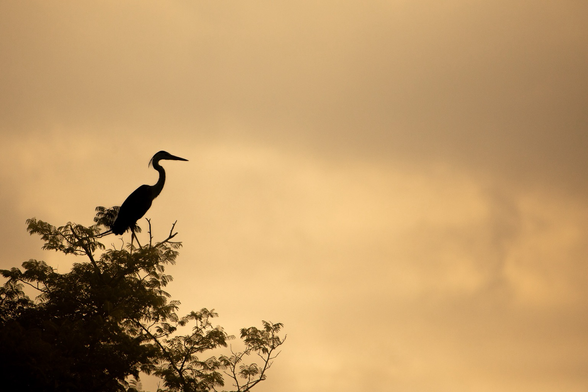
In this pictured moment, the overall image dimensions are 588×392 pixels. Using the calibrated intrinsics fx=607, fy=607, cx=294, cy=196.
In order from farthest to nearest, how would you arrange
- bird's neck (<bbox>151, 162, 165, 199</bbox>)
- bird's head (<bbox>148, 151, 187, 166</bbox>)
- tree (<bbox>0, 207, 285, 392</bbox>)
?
bird's head (<bbox>148, 151, 187, 166</bbox>)
bird's neck (<bbox>151, 162, 165, 199</bbox>)
tree (<bbox>0, 207, 285, 392</bbox>)

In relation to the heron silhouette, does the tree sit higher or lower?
lower

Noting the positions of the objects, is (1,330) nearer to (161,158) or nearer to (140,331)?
(140,331)

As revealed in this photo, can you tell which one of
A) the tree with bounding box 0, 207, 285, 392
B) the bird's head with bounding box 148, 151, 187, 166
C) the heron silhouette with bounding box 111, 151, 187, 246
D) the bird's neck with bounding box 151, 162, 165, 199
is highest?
the bird's head with bounding box 148, 151, 187, 166

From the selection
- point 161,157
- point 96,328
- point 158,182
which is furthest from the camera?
point 161,157

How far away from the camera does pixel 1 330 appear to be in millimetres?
12008

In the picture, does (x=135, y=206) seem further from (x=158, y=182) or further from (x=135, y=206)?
(x=158, y=182)

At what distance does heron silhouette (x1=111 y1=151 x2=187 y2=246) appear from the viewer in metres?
Answer: 18.3

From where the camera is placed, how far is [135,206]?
18.7 metres

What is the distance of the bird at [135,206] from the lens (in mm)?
18281

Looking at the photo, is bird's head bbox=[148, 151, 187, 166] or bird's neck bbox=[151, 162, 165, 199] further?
bird's head bbox=[148, 151, 187, 166]

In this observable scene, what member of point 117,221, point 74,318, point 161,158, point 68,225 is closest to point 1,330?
point 74,318

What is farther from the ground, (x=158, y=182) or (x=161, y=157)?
(x=161, y=157)

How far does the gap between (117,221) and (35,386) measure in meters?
7.01

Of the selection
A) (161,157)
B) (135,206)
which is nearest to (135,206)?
(135,206)
